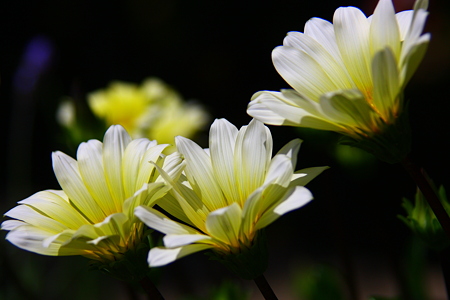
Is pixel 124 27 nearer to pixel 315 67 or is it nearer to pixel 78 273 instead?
pixel 78 273

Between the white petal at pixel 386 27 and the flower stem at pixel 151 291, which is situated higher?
the white petal at pixel 386 27

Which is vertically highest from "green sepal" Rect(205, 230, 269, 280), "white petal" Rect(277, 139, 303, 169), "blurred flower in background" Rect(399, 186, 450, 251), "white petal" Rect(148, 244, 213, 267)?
"white petal" Rect(277, 139, 303, 169)

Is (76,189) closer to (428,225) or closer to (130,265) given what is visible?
(130,265)

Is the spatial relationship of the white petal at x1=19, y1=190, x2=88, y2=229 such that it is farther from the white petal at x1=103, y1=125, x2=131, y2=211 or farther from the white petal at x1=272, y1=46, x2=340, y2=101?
the white petal at x1=272, y1=46, x2=340, y2=101

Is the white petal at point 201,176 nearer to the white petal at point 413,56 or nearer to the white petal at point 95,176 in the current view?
the white petal at point 95,176

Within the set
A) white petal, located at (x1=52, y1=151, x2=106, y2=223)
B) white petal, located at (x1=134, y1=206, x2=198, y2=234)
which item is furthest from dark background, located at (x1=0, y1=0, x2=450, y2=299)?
white petal, located at (x1=134, y1=206, x2=198, y2=234)

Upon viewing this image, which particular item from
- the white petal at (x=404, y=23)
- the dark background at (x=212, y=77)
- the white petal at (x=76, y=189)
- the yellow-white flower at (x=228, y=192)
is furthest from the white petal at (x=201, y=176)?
the dark background at (x=212, y=77)
